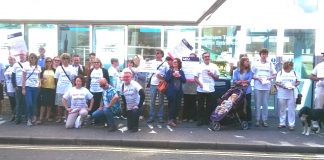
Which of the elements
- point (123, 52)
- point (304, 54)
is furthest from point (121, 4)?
point (304, 54)

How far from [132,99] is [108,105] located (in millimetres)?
558

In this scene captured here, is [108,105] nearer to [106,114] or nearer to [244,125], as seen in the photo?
[106,114]

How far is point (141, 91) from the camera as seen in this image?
34.6ft

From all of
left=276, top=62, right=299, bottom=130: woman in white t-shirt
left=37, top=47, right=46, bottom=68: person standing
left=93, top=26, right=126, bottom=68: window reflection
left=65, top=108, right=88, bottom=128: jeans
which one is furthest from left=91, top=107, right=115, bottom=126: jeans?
left=276, top=62, right=299, bottom=130: woman in white t-shirt

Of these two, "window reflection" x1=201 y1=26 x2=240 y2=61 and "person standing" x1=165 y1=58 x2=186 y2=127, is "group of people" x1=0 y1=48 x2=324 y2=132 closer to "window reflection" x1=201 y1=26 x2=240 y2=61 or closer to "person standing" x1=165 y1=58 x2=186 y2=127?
"person standing" x1=165 y1=58 x2=186 y2=127

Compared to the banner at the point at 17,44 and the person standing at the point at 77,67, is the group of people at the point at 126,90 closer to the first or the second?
the person standing at the point at 77,67

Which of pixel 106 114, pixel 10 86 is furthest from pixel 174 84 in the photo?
pixel 10 86

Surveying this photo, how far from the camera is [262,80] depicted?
1108 cm

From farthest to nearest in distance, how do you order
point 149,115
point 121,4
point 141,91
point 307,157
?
point 149,115, point 121,4, point 141,91, point 307,157

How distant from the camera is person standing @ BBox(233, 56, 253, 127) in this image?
10953mm

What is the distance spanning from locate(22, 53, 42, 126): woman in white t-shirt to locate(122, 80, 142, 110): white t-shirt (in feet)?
6.82

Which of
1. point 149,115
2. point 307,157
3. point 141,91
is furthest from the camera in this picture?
point 149,115

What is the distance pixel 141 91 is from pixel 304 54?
5136mm

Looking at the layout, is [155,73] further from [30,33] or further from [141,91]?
[30,33]
